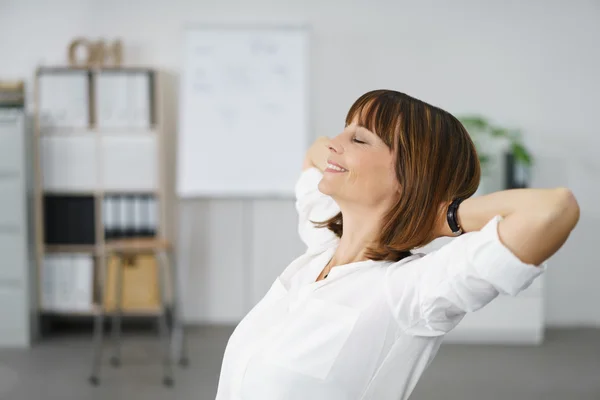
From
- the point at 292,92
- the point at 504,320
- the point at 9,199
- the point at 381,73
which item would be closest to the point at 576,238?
the point at 504,320

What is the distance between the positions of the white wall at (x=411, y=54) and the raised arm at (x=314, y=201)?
128 inches

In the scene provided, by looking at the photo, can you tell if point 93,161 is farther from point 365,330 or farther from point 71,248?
point 365,330

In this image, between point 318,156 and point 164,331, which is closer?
point 318,156

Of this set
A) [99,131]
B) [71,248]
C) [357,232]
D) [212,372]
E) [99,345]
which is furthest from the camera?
[71,248]

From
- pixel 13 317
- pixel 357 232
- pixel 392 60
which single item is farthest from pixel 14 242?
pixel 357 232

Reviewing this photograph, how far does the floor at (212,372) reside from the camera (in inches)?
126

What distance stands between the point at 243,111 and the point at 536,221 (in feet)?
12.1

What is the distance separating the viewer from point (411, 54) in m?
4.46

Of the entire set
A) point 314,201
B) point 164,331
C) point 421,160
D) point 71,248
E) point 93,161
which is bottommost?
point 164,331

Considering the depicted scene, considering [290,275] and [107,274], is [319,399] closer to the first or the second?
[290,275]

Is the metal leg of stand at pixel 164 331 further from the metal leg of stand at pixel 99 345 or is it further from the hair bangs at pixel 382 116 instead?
the hair bangs at pixel 382 116

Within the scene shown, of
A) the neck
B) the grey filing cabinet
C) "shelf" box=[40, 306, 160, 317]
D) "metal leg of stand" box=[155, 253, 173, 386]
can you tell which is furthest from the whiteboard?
the neck

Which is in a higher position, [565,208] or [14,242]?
[565,208]

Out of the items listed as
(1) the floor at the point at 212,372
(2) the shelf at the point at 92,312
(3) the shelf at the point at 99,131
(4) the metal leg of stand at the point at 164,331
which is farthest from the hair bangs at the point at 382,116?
(2) the shelf at the point at 92,312
